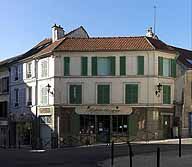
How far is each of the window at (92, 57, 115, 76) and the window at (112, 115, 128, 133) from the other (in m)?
3.95

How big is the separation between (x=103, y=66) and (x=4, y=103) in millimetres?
15109

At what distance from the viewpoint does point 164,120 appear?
42.0 metres

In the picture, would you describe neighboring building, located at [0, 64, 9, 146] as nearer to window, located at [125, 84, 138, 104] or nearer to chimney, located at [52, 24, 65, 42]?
chimney, located at [52, 24, 65, 42]

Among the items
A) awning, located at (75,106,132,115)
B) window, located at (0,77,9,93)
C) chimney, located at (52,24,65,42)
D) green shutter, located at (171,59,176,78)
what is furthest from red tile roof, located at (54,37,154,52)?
window, located at (0,77,9,93)

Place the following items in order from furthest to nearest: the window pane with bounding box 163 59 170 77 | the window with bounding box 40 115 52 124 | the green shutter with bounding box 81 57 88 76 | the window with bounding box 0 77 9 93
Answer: the window with bounding box 0 77 9 93 → the window with bounding box 40 115 52 124 → the window pane with bounding box 163 59 170 77 → the green shutter with bounding box 81 57 88 76

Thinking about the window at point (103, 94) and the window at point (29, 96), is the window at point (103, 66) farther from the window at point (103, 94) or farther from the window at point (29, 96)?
the window at point (29, 96)

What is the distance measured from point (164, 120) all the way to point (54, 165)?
79.8 feet

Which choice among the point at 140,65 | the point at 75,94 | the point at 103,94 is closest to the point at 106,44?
the point at 140,65

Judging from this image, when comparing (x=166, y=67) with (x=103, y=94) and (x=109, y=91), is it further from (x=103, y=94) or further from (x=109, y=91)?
(x=103, y=94)

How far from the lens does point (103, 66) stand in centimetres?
4166

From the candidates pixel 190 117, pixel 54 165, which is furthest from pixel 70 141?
pixel 54 165

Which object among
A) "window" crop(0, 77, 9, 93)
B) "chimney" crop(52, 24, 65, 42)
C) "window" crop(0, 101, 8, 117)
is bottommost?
"window" crop(0, 101, 8, 117)

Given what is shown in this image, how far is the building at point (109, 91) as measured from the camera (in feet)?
135

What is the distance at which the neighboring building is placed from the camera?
50787mm
